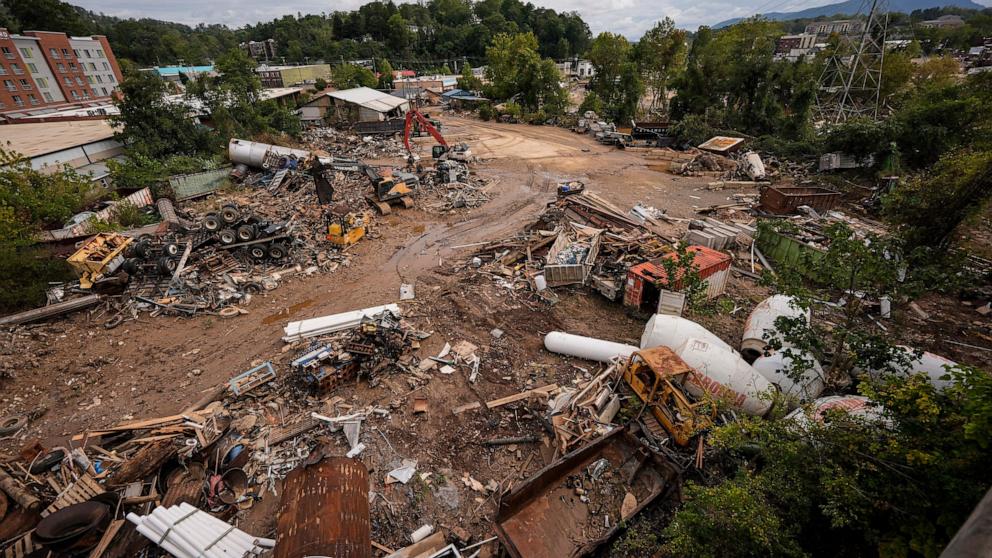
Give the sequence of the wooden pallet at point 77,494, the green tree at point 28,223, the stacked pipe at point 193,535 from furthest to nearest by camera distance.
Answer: the green tree at point 28,223
the wooden pallet at point 77,494
the stacked pipe at point 193,535

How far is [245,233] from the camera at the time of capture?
47.7 ft

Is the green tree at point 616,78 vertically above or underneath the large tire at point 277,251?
above

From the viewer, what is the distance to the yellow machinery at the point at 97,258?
1245 cm

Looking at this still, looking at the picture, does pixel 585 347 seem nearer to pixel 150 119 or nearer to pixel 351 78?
pixel 150 119

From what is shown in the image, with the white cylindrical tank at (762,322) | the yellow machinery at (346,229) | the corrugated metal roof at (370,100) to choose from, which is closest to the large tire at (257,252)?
the yellow machinery at (346,229)

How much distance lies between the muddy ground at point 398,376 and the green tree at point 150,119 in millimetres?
16387

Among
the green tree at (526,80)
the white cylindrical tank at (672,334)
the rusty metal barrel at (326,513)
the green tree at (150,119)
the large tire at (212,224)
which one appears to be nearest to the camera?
the rusty metal barrel at (326,513)

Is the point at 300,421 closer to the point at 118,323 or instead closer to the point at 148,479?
the point at 148,479

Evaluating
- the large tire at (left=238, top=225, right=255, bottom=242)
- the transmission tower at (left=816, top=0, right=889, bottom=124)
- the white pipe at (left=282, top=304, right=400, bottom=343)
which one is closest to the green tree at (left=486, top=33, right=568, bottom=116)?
the transmission tower at (left=816, top=0, right=889, bottom=124)

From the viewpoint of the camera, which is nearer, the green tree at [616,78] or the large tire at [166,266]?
the large tire at [166,266]

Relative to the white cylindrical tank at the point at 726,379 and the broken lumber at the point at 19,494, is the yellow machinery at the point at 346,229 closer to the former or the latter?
the broken lumber at the point at 19,494

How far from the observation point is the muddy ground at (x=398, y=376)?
24.8ft

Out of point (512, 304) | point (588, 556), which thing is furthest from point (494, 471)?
point (512, 304)

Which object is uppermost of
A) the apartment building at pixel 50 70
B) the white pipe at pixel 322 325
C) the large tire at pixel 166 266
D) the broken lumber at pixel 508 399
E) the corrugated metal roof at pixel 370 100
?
the apartment building at pixel 50 70
